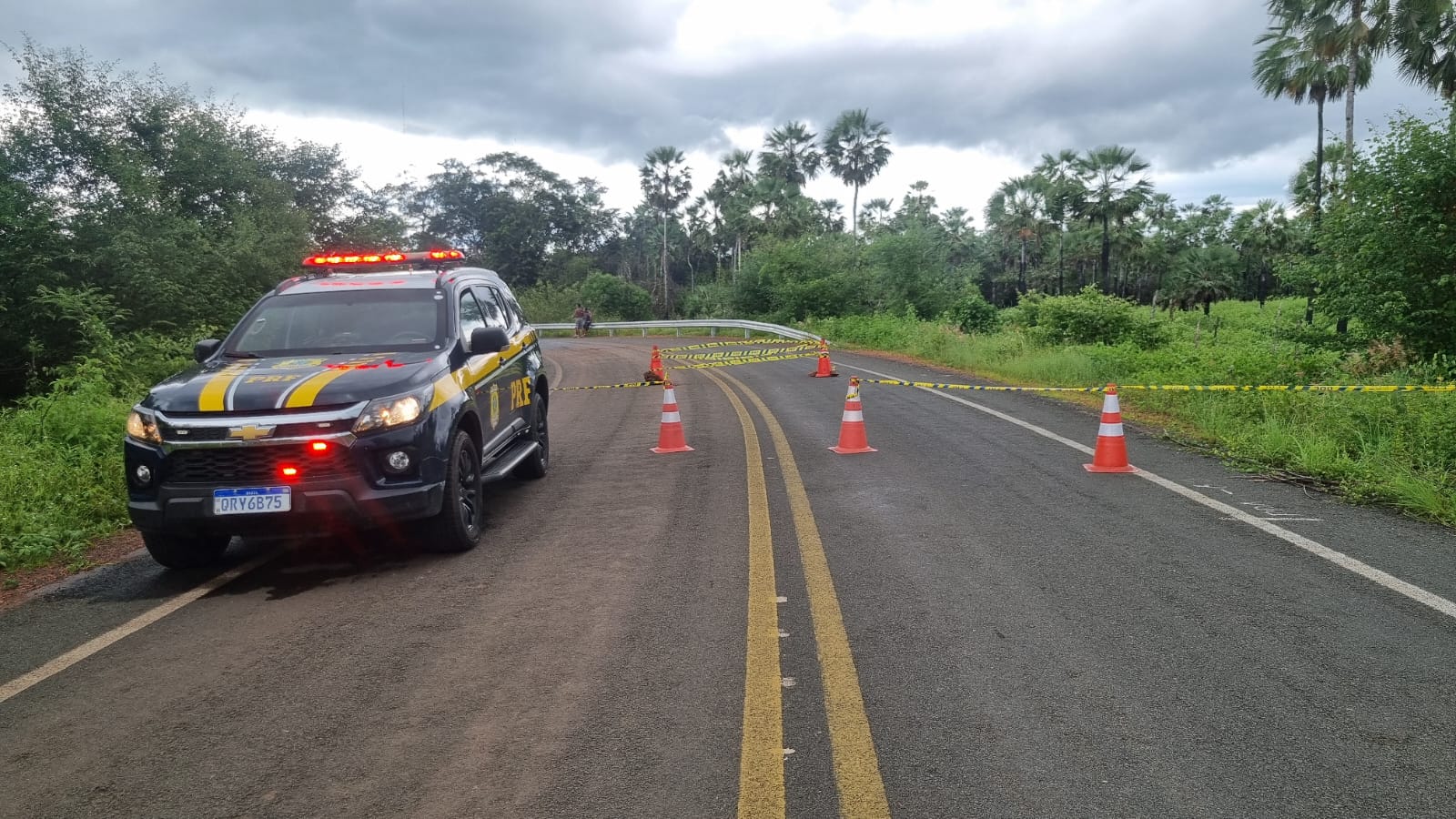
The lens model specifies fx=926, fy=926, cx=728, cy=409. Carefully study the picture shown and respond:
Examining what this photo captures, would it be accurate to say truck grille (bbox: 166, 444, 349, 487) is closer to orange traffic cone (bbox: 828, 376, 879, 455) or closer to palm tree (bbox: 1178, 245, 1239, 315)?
orange traffic cone (bbox: 828, 376, 879, 455)

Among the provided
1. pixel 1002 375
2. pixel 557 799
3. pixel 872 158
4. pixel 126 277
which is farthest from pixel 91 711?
pixel 872 158

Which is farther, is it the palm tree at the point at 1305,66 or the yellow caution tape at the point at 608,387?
the palm tree at the point at 1305,66

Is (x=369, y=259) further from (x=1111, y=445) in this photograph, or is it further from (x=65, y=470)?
(x=1111, y=445)

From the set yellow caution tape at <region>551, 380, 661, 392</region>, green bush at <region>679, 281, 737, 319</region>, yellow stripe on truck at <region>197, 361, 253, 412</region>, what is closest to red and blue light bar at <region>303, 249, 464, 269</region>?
yellow stripe on truck at <region>197, 361, 253, 412</region>

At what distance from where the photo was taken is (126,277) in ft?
54.3

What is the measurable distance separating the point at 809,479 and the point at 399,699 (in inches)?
191

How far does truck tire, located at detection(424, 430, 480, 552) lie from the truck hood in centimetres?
55

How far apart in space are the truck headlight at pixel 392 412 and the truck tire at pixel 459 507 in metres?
0.40

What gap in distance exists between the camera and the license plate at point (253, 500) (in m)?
5.37

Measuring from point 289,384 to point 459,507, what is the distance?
1.28m

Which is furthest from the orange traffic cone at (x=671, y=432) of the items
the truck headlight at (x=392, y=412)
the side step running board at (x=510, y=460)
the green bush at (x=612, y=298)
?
the green bush at (x=612, y=298)

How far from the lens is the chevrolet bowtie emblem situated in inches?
212

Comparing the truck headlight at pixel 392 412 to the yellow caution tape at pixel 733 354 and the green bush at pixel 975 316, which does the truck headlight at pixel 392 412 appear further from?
the green bush at pixel 975 316

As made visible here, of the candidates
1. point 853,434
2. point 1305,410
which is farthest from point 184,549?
point 1305,410
